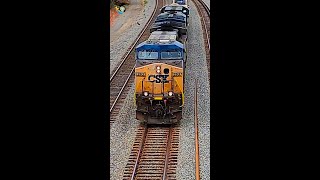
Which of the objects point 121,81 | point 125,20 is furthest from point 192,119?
point 125,20

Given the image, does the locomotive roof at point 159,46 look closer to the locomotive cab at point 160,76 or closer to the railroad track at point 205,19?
the locomotive cab at point 160,76

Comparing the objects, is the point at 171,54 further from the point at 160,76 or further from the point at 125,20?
the point at 125,20

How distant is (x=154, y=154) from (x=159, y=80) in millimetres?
2461

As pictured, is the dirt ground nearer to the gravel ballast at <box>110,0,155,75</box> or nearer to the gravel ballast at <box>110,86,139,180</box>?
the gravel ballast at <box>110,0,155,75</box>

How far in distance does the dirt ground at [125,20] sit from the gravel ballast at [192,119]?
7.69 m

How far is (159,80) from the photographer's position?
14.9 metres

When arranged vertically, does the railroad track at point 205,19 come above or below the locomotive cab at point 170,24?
below

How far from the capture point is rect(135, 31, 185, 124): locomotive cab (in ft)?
48.6

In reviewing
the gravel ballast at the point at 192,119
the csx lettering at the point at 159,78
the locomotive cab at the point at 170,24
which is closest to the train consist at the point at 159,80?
the csx lettering at the point at 159,78

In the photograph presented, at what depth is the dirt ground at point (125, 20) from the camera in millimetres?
35000

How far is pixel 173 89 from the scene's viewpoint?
15008mm

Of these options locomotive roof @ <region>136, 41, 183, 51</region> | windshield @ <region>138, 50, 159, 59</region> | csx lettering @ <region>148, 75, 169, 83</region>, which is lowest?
csx lettering @ <region>148, 75, 169, 83</region>

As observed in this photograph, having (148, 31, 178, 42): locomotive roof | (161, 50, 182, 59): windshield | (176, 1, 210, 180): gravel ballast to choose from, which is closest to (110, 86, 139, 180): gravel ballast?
(176, 1, 210, 180): gravel ballast

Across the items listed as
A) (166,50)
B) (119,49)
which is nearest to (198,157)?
(166,50)
